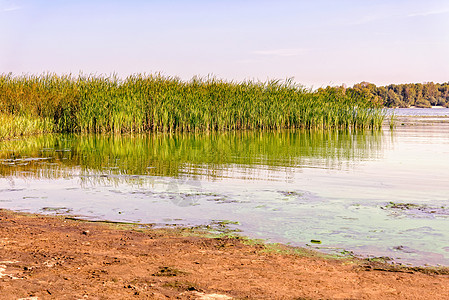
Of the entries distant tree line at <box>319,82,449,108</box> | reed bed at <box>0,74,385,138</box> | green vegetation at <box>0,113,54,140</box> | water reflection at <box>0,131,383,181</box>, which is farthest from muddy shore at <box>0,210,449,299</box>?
distant tree line at <box>319,82,449,108</box>

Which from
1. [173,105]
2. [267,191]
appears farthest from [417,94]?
[267,191]

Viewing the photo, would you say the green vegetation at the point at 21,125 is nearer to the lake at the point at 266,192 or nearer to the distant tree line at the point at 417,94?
the lake at the point at 266,192

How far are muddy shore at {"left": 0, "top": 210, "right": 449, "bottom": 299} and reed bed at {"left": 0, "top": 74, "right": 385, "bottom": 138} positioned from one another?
21686 millimetres

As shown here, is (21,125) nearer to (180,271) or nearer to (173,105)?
(173,105)

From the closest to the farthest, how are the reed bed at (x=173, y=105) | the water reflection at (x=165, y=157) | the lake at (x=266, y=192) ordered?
the lake at (x=266, y=192) → the water reflection at (x=165, y=157) → the reed bed at (x=173, y=105)

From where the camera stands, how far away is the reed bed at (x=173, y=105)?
2830cm

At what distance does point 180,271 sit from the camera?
5469 mm

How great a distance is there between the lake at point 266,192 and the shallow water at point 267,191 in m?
0.02

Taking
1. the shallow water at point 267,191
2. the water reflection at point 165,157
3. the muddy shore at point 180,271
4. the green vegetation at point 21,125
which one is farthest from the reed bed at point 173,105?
the muddy shore at point 180,271

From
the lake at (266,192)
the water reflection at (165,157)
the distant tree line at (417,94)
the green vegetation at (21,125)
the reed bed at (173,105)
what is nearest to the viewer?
the lake at (266,192)

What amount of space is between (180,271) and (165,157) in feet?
36.4

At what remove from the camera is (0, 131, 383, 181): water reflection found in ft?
43.7

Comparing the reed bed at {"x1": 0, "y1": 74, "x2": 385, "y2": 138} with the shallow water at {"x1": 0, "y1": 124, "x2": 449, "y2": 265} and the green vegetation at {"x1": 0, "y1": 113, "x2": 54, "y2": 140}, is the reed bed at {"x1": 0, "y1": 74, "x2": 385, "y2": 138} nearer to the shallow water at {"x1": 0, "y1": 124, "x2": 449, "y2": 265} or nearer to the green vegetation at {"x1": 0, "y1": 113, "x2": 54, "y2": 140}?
the green vegetation at {"x1": 0, "y1": 113, "x2": 54, "y2": 140}

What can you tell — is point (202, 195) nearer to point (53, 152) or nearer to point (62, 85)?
point (53, 152)
